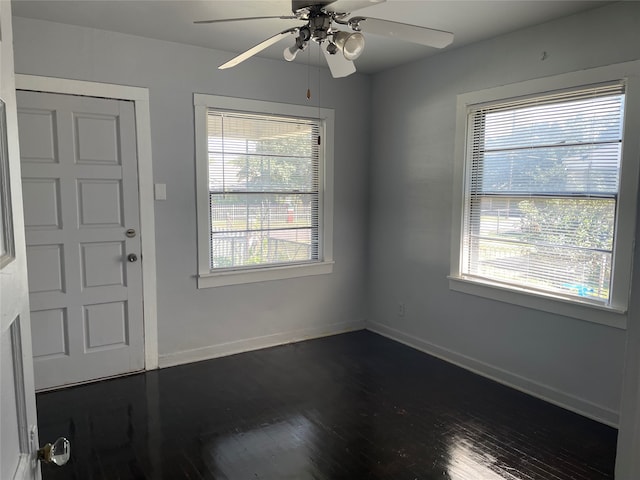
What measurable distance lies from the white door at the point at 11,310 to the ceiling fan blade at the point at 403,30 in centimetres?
154

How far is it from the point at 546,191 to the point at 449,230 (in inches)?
34.3

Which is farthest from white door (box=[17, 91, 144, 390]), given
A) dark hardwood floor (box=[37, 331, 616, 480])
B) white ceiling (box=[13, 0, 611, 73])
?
white ceiling (box=[13, 0, 611, 73])

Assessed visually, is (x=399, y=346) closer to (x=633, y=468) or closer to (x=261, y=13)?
(x=261, y=13)

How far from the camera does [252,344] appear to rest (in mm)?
4152

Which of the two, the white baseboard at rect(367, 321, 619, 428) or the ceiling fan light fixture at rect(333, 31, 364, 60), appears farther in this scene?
the white baseboard at rect(367, 321, 619, 428)

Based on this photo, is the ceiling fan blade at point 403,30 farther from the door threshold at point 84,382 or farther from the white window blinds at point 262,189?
the door threshold at point 84,382

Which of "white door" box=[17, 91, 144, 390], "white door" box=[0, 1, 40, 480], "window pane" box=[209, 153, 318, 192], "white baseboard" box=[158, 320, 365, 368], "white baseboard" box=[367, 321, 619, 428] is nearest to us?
"white door" box=[0, 1, 40, 480]

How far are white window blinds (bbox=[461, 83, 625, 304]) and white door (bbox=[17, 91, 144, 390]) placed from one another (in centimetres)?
263

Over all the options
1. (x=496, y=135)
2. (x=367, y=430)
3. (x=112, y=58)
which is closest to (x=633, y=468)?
(x=367, y=430)

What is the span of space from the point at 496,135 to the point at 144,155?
2621 millimetres

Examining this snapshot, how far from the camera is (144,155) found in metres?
3.49

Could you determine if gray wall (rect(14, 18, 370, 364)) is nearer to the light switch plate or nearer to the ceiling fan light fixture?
the light switch plate

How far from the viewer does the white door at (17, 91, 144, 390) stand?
10.3ft

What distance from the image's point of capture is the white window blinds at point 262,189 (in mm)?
3912
